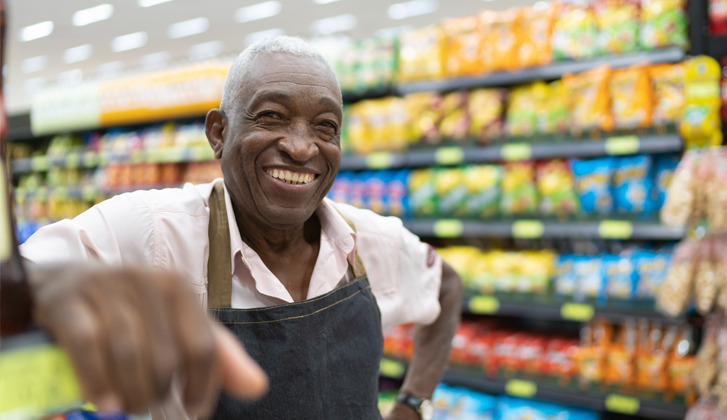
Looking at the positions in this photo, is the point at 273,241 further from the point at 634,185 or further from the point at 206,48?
the point at 206,48

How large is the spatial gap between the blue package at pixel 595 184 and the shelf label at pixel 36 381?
3.07 meters

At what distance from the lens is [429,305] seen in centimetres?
162

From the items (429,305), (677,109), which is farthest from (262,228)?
(677,109)

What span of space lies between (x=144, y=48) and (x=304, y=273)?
44.9ft

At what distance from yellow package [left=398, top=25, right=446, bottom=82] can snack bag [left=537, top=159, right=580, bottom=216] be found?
810mm

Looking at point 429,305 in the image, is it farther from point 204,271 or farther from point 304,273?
point 204,271

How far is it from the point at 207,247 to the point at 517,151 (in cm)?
234

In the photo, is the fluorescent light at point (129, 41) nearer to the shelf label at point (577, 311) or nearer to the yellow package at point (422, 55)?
the yellow package at point (422, 55)

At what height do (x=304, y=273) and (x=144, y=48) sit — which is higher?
(x=144, y=48)

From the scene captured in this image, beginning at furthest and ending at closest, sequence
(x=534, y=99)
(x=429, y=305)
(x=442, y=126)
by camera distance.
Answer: (x=442, y=126) < (x=534, y=99) < (x=429, y=305)

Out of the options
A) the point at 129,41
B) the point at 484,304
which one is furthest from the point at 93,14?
the point at 484,304

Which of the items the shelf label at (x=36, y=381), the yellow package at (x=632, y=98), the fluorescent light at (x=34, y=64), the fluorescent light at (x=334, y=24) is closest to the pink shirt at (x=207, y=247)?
the shelf label at (x=36, y=381)

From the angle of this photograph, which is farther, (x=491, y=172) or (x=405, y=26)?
(x=405, y=26)

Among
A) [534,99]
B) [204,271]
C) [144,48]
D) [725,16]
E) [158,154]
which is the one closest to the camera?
[204,271]
